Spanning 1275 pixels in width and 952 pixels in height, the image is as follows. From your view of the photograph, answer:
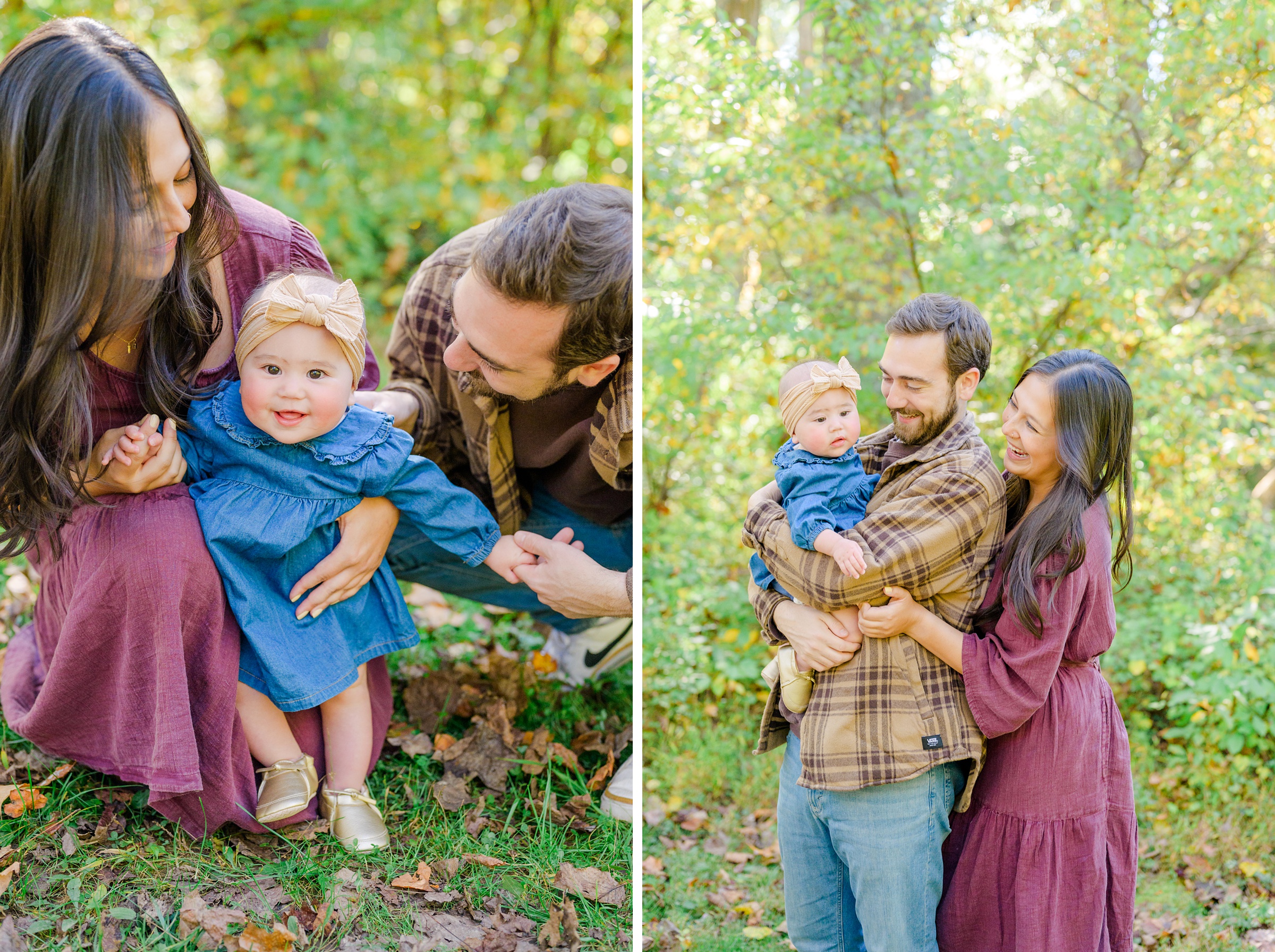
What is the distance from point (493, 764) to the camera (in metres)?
3.07

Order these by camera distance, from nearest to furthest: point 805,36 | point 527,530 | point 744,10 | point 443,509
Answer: point 443,509
point 527,530
point 805,36
point 744,10

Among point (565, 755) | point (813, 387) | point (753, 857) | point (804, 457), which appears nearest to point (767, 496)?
point (804, 457)

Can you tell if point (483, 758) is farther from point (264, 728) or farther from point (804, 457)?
point (804, 457)

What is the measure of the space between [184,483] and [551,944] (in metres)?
1.48

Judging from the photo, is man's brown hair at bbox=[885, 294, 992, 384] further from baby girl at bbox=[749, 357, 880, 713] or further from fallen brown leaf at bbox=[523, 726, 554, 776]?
fallen brown leaf at bbox=[523, 726, 554, 776]

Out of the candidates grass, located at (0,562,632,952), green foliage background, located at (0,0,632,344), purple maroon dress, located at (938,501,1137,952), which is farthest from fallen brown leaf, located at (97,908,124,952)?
green foliage background, located at (0,0,632,344)

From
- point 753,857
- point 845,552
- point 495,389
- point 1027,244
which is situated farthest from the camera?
point 1027,244

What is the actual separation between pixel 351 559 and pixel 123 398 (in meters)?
0.70

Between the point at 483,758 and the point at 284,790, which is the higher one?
the point at 284,790

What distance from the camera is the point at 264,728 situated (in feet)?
8.75

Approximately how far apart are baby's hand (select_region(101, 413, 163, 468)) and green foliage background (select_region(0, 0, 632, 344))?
4.59 m

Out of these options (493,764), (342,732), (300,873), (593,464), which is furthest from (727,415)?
(300,873)

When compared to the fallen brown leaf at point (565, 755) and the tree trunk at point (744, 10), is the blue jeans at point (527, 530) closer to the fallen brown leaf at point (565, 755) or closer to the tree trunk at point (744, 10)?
the fallen brown leaf at point (565, 755)

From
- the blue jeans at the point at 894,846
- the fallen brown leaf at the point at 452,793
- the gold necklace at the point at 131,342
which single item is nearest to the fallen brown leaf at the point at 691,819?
the fallen brown leaf at the point at 452,793
